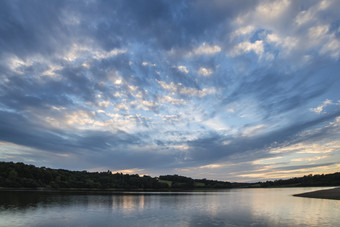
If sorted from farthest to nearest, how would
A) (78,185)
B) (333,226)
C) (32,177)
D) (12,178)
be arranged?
(78,185), (32,177), (12,178), (333,226)

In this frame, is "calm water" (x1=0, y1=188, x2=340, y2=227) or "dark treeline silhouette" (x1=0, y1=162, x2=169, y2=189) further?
"dark treeline silhouette" (x1=0, y1=162, x2=169, y2=189)

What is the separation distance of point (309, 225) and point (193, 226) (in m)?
13.2

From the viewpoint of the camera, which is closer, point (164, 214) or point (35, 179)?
point (164, 214)

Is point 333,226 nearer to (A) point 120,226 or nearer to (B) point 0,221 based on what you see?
(A) point 120,226

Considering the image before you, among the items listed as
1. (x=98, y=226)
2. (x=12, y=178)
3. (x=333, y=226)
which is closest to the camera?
(x=333, y=226)

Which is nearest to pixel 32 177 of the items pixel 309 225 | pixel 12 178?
pixel 12 178

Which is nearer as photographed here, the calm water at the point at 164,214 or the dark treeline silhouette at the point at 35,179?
the calm water at the point at 164,214

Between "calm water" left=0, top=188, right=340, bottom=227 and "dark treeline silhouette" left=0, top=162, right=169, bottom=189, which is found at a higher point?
"dark treeline silhouette" left=0, top=162, right=169, bottom=189

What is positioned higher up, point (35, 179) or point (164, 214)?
point (35, 179)

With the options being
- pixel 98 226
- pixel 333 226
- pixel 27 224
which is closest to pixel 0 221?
pixel 27 224

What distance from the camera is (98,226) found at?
27.1 meters

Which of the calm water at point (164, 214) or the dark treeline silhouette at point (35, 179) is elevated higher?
the dark treeline silhouette at point (35, 179)

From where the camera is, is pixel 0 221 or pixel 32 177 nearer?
pixel 0 221

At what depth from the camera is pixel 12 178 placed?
469 feet
